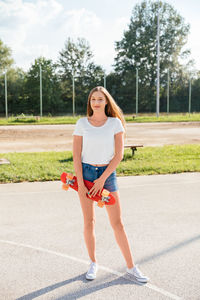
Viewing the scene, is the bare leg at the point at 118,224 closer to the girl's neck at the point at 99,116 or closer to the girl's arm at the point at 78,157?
the girl's arm at the point at 78,157

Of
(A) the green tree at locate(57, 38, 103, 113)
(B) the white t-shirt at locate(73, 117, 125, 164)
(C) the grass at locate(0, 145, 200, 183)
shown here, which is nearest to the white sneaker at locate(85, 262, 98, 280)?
(B) the white t-shirt at locate(73, 117, 125, 164)

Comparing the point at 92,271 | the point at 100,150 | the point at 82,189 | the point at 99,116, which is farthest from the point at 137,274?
the point at 99,116

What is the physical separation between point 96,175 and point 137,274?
1.05 meters

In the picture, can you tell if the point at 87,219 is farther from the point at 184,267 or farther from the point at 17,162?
the point at 17,162

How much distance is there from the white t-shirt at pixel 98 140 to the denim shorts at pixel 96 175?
0.19ft

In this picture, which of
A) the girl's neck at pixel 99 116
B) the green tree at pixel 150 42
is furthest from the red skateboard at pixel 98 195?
the green tree at pixel 150 42

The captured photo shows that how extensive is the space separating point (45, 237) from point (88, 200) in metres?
1.55

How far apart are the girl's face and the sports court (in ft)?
5.41

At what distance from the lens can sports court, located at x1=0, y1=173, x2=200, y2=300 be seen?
3383mm

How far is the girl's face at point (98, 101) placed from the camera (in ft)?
11.2

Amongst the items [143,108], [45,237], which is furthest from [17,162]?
[143,108]

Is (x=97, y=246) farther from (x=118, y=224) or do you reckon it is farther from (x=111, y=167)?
(x=111, y=167)

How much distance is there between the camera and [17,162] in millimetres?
9773

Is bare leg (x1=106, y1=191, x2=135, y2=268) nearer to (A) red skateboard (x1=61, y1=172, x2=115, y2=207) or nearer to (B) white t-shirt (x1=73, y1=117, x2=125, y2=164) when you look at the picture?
(A) red skateboard (x1=61, y1=172, x2=115, y2=207)
